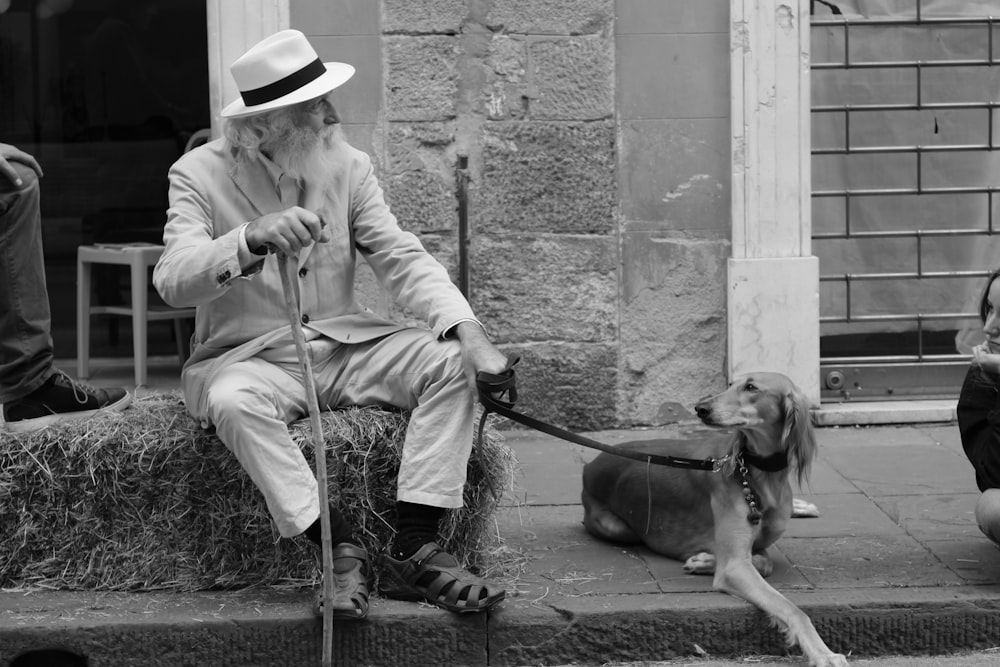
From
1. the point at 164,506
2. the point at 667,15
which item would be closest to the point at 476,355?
Result: the point at 164,506

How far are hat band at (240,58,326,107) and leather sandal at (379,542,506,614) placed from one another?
1384 millimetres

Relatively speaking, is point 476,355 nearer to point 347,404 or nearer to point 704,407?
point 347,404

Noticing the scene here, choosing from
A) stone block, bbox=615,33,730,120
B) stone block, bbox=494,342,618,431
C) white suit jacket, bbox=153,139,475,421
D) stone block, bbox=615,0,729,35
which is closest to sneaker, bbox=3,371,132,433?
white suit jacket, bbox=153,139,475,421

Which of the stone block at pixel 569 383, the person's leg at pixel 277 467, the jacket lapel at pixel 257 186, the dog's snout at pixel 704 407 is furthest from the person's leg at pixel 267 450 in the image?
the stone block at pixel 569 383

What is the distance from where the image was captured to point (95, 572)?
414cm

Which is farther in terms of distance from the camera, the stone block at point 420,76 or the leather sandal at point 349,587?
the stone block at point 420,76

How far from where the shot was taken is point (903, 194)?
658 cm

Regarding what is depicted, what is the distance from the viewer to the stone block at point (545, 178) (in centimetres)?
608

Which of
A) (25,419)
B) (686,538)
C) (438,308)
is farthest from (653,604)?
(25,419)

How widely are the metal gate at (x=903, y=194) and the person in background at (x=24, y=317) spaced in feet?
12.2

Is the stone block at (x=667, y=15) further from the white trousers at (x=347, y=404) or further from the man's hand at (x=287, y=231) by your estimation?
the man's hand at (x=287, y=231)

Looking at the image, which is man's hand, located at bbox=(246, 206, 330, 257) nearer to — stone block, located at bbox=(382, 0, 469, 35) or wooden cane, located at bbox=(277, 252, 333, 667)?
wooden cane, located at bbox=(277, 252, 333, 667)

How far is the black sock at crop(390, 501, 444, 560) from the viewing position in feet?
12.9

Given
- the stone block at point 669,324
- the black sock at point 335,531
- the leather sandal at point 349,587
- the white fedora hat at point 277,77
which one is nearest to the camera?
the leather sandal at point 349,587
